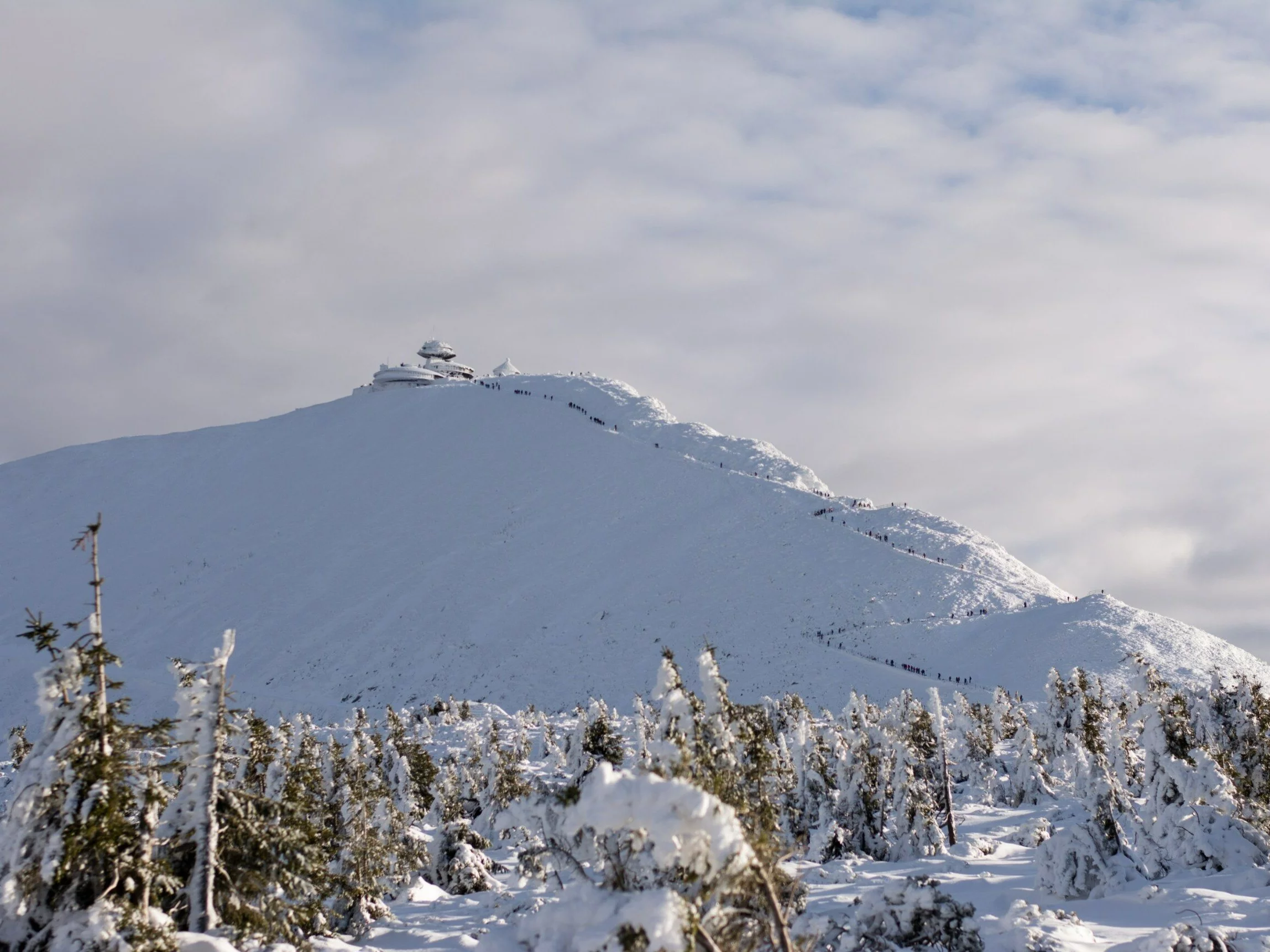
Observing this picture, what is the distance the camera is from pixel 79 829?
1180cm

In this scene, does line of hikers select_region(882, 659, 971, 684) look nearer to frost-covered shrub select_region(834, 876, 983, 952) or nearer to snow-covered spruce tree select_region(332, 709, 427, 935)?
snow-covered spruce tree select_region(332, 709, 427, 935)

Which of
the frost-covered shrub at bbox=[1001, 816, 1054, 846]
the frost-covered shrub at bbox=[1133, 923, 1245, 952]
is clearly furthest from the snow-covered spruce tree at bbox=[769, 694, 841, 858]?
the frost-covered shrub at bbox=[1133, 923, 1245, 952]

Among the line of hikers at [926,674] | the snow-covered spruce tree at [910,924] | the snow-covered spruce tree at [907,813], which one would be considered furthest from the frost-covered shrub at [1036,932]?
the line of hikers at [926,674]

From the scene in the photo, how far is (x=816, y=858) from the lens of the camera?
35.1 metres

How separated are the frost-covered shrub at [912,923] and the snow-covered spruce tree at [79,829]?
1148 cm

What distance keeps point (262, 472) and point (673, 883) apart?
131 m

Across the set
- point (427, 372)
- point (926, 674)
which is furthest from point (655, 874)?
point (427, 372)

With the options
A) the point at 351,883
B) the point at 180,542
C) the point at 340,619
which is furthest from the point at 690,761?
the point at 180,542

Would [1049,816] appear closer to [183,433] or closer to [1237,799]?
[1237,799]

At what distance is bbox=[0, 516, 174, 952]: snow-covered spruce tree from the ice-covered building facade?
5860 inches

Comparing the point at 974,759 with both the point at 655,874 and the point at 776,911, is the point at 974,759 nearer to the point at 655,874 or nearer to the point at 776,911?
the point at 655,874

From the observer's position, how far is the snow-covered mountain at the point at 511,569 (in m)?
75.7

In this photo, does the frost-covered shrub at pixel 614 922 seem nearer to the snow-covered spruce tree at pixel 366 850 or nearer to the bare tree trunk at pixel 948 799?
the snow-covered spruce tree at pixel 366 850

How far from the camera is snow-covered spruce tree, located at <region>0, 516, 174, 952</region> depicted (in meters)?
11.7
